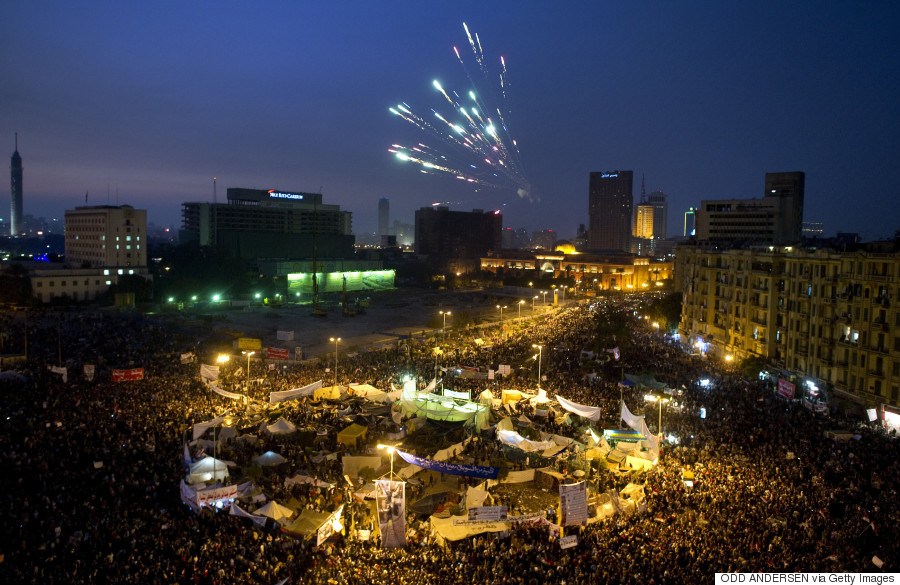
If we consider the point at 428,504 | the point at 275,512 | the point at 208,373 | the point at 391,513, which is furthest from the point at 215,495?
the point at 208,373

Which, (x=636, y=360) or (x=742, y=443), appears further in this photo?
(x=636, y=360)

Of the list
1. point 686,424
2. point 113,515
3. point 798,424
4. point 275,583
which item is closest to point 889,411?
point 798,424

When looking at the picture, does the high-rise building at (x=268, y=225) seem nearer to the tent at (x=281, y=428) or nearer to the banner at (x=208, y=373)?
the banner at (x=208, y=373)

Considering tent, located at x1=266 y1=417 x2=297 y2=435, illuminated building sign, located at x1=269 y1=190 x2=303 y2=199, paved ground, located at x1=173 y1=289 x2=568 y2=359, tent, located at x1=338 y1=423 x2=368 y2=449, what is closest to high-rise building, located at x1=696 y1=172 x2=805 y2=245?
paved ground, located at x1=173 y1=289 x2=568 y2=359

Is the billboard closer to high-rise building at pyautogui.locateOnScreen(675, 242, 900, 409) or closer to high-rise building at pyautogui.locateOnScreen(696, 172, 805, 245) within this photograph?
high-rise building at pyautogui.locateOnScreen(675, 242, 900, 409)

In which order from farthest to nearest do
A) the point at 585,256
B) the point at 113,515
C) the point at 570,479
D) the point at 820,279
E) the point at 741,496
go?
the point at 585,256 → the point at 820,279 → the point at 570,479 → the point at 741,496 → the point at 113,515

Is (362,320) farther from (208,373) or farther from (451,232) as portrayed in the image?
(451,232)

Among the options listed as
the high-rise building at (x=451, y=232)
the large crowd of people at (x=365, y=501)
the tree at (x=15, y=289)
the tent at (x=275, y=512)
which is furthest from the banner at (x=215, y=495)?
the high-rise building at (x=451, y=232)

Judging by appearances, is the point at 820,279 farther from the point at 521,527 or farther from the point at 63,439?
the point at 63,439
